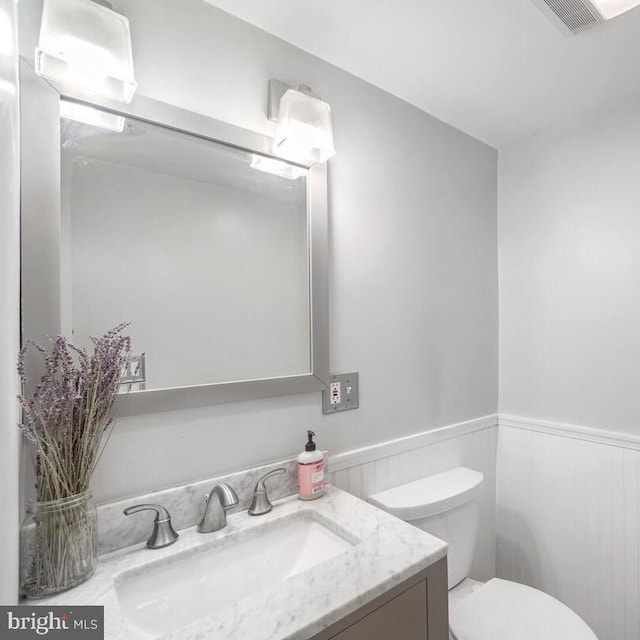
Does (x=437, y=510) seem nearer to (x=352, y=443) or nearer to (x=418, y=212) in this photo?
(x=352, y=443)

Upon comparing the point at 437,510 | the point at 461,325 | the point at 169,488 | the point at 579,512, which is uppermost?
the point at 461,325

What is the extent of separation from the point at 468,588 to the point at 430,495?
41 cm

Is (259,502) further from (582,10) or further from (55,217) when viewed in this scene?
(582,10)

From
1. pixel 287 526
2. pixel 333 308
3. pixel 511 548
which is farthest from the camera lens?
pixel 511 548

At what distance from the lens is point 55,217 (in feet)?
2.86

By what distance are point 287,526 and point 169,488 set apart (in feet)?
1.10

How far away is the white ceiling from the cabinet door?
1.50 meters

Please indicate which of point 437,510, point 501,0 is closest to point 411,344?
point 437,510

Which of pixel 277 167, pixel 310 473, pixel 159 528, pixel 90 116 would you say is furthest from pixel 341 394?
pixel 90 116

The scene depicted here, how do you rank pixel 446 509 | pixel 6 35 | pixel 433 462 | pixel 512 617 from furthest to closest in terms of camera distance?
pixel 433 462 < pixel 446 509 < pixel 512 617 < pixel 6 35

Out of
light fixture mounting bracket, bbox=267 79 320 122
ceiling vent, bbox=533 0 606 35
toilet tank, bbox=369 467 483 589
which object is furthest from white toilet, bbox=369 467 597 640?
ceiling vent, bbox=533 0 606 35

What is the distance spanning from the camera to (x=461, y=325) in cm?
176

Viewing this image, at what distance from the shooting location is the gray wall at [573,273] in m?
1.56

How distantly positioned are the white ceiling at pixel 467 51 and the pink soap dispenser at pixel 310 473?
4.02ft
